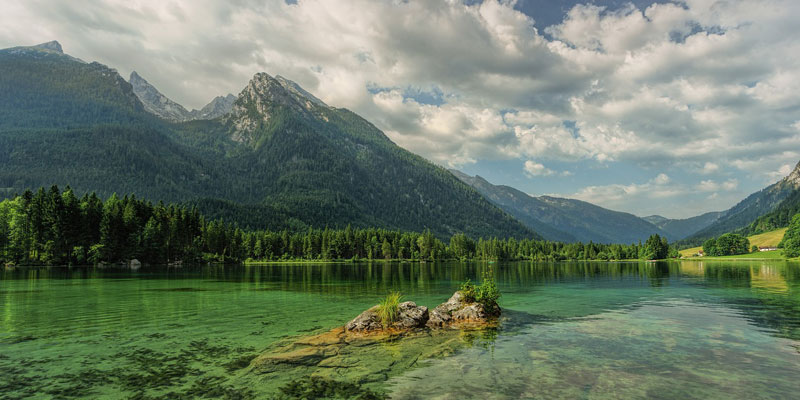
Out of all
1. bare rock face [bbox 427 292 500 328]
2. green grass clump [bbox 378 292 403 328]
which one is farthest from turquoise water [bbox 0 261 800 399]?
green grass clump [bbox 378 292 403 328]

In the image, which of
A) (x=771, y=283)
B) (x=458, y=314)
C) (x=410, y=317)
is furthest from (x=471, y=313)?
(x=771, y=283)

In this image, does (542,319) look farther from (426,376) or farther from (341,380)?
(341,380)

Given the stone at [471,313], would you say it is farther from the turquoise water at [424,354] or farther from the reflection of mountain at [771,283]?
the reflection of mountain at [771,283]

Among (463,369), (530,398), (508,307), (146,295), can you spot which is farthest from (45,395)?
(146,295)

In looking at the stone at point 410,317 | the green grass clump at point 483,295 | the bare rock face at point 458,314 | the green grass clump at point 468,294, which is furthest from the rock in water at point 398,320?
the green grass clump at point 483,295

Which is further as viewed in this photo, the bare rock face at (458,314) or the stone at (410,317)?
the bare rock face at (458,314)

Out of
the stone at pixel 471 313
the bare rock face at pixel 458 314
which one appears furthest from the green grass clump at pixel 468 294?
the stone at pixel 471 313

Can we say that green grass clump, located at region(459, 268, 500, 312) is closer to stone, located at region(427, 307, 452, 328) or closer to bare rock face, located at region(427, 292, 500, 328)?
bare rock face, located at region(427, 292, 500, 328)

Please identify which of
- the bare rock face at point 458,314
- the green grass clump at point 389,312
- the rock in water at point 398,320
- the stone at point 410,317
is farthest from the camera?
the bare rock face at point 458,314

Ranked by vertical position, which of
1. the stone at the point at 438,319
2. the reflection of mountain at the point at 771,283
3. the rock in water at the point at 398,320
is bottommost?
the reflection of mountain at the point at 771,283

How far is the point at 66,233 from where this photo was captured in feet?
386

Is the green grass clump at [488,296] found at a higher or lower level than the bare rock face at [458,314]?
higher

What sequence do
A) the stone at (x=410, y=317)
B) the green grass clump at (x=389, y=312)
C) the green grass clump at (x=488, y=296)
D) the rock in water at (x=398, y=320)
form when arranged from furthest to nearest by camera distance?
the green grass clump at (x=488, y=296) → the stone at (x=410, y=317) → the green grass clump at (x=389, y=312) → the rock in water at (x=398, y=320)

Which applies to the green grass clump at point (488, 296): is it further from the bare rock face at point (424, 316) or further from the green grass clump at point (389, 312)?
the green grass clump at point (389, 312)
